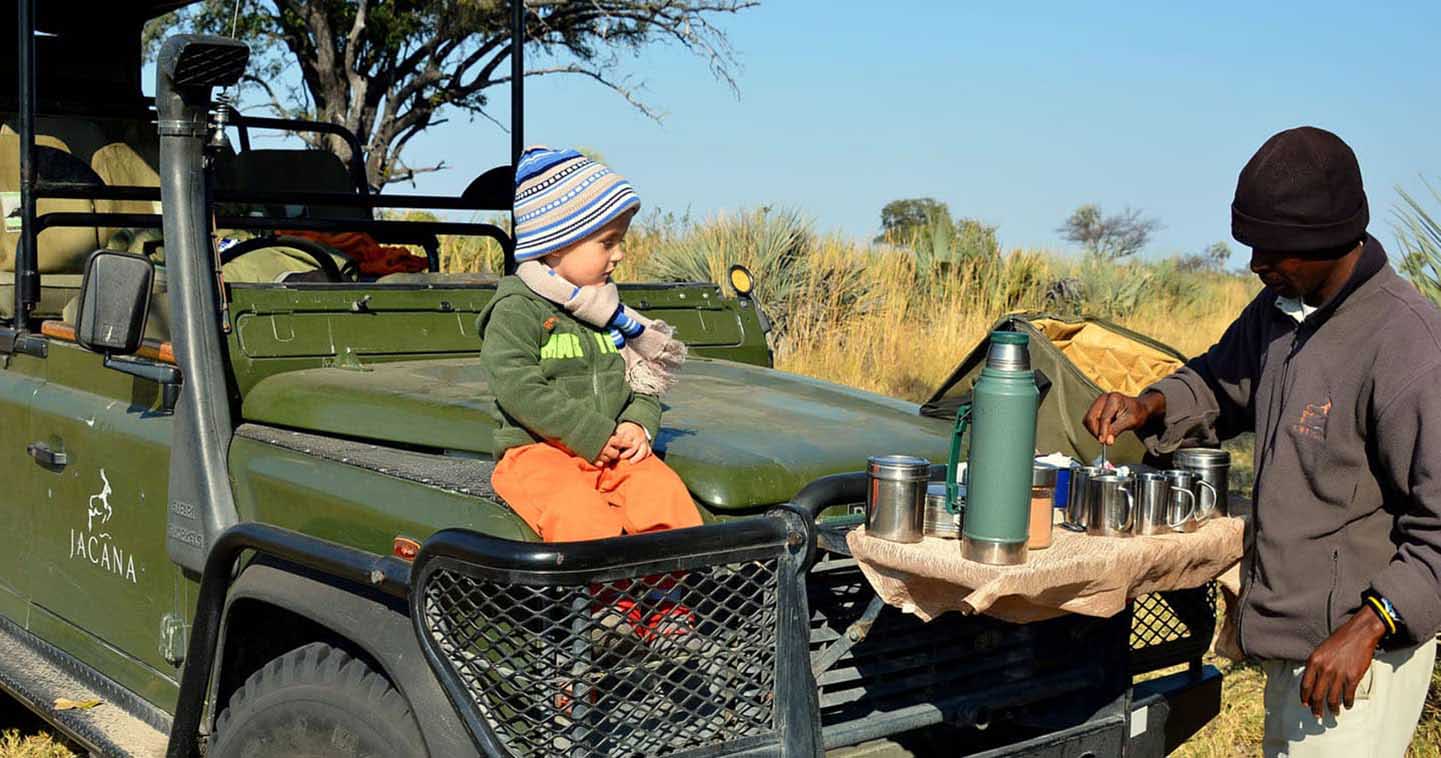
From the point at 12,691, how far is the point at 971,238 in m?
12.5

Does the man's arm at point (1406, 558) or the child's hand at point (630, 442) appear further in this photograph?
the child's hand at point (630, 442)

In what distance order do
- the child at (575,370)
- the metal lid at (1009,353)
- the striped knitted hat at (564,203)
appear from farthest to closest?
1. the striped knitted hat at (564,203)
2. the child at (575,370)
3. the metal lid at (1009,353)

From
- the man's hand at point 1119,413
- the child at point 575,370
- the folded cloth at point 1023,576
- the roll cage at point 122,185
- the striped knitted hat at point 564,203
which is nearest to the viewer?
the folded cloth at point 1023,576

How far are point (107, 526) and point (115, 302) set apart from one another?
0.67m

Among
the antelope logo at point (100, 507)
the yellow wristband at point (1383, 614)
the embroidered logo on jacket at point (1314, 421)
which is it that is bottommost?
the antelope logo at point (100, 507)

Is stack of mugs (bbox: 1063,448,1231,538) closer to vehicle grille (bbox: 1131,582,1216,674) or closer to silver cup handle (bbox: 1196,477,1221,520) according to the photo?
silver cup handle (bbox: 1196,477,1221,520)

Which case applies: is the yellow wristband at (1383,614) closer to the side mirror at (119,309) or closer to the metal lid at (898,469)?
the metal lid at (898,469)

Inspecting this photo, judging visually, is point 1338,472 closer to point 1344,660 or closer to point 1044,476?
point 1344,660

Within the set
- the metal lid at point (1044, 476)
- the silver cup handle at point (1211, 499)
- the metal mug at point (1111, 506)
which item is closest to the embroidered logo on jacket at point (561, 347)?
the metal lid at point (1044, 476)

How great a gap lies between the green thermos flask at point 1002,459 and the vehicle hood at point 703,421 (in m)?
0.46

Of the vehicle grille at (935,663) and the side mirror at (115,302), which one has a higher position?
the side mirror at (115,302)

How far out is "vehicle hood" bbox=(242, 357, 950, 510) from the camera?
9.07ft

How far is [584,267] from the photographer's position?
281 centimetres

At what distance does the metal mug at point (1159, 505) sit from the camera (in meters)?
2.66
